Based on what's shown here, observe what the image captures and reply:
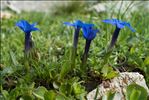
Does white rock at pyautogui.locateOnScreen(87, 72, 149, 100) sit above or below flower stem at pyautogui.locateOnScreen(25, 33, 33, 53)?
below

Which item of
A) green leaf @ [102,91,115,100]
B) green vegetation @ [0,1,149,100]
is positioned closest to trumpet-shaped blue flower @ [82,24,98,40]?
green vegetation @ [0,1,149,100]

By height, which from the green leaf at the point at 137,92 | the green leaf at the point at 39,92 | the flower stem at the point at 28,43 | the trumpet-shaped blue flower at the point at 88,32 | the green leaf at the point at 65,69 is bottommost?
the green leaf at the point at 39,92

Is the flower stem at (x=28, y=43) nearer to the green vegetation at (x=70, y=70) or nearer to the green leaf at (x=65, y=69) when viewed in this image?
the green vegetation at (x=70, y=70)

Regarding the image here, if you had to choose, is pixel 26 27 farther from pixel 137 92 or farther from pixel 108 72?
pixel 137 92

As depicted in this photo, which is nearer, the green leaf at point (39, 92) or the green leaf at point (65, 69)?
the green leaf at point (39, 92)

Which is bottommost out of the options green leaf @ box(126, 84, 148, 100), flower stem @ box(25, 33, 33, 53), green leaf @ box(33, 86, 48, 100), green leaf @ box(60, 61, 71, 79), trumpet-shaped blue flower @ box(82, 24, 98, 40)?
green leaf @ box(33, 86, 48, 100)

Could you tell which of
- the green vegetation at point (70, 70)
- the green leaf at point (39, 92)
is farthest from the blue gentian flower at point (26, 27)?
the green leaf at point (39, 92)

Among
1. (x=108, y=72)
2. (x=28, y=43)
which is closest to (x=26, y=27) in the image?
(x=28, y=43)

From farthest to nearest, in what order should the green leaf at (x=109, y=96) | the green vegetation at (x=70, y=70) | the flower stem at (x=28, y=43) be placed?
the flower stem at (x=28, y=43), the green vegetation at (x=70, y=70), the green leaf at (x=109, y=96)

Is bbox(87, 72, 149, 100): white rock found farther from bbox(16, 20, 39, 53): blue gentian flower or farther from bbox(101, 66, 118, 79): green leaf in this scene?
bbox(16, 20, 39, 53): blue gentian flower
